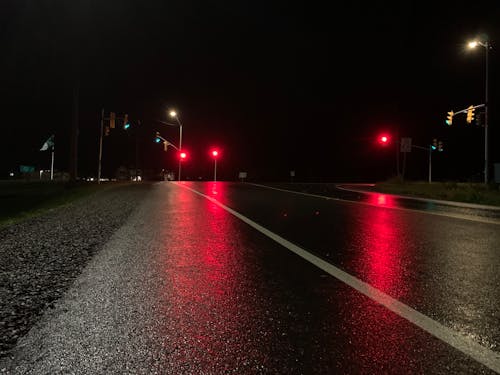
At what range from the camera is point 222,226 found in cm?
1090

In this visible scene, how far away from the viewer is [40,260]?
265 inches

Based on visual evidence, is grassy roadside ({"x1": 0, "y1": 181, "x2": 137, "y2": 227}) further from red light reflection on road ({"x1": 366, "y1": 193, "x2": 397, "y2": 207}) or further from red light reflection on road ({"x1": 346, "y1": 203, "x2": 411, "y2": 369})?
red light reflection on road ({"x1": 366, "y1": 193, "x2": 397, "y2": 207})

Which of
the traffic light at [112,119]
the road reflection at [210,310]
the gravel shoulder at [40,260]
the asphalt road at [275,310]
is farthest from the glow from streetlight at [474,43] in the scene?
the traffic light at [112,119]

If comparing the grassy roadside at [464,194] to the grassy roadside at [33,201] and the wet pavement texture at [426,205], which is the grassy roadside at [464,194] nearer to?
the wet pavement texture at [426,205]

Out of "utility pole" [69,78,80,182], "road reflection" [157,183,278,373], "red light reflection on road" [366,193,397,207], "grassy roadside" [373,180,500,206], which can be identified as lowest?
"road reflection" [157,183,278,373]

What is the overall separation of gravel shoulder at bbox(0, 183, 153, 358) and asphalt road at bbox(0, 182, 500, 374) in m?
0.19

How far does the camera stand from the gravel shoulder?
4156mm

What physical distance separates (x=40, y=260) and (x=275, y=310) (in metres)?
4.27

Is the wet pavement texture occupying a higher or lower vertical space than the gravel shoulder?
higher

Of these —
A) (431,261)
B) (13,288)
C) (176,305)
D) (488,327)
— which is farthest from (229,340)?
(431,261)

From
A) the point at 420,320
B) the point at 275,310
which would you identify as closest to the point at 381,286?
the point at 420,320

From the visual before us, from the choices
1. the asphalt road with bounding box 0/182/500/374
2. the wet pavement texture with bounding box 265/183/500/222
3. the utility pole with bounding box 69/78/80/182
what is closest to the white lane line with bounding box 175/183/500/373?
the asphalt road with bounding box 0/182/500/374

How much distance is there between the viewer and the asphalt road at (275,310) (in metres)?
3.18

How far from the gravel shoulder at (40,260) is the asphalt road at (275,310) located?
0.62 ft
